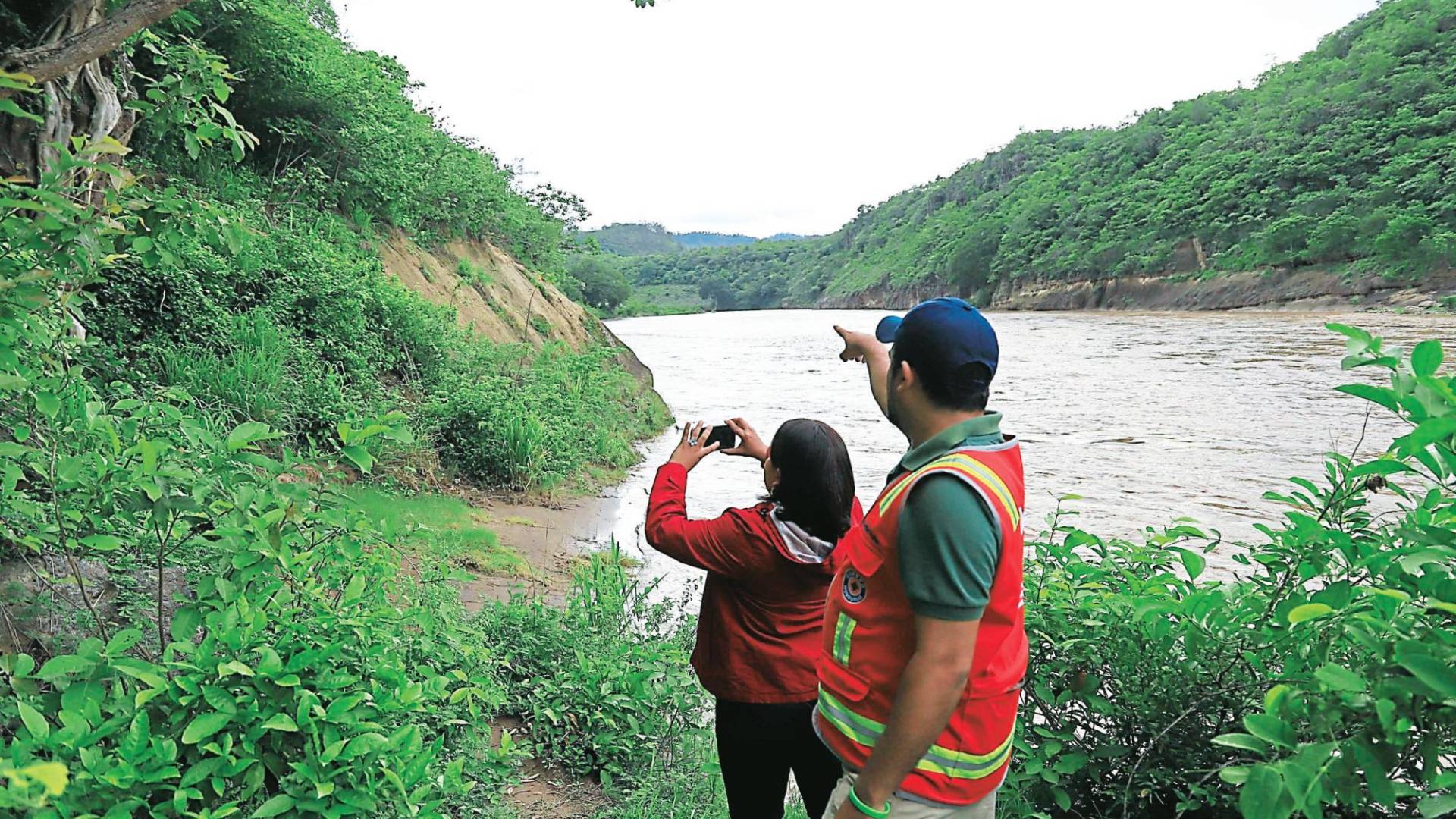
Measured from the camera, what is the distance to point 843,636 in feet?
6.42

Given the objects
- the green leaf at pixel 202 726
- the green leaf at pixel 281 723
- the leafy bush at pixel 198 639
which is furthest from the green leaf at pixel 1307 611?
the green leaf at pixel 202 726

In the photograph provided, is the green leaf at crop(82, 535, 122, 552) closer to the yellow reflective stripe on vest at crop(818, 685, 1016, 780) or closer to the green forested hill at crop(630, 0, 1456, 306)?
the yellow reflective stripe on vest at crop(818, 685, 1016, 780)

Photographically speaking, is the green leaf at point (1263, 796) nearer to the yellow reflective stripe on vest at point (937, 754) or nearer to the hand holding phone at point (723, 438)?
the yellow reflective stripe on vest at point (937, 754)

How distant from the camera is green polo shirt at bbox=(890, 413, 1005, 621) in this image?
167cm

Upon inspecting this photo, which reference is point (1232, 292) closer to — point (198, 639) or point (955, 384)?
point (955, 384)

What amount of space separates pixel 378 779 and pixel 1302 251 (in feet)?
162

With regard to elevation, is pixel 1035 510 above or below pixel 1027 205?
below

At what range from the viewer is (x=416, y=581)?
13.9ft

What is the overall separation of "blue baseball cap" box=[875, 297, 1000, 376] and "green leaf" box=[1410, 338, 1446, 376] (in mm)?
698

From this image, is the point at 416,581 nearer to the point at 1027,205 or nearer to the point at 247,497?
the point at 247,497

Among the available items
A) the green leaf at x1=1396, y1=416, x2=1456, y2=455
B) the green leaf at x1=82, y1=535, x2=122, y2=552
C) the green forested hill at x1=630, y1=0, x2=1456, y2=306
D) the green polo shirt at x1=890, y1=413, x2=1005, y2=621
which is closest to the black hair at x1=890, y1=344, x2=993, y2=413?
the green polo shirt at x1=890, y1=413, x2=1005, y2=621

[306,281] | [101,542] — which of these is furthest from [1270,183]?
[101,542]

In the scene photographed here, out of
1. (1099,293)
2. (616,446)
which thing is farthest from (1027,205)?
(616,446)

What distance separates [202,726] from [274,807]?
25cm
